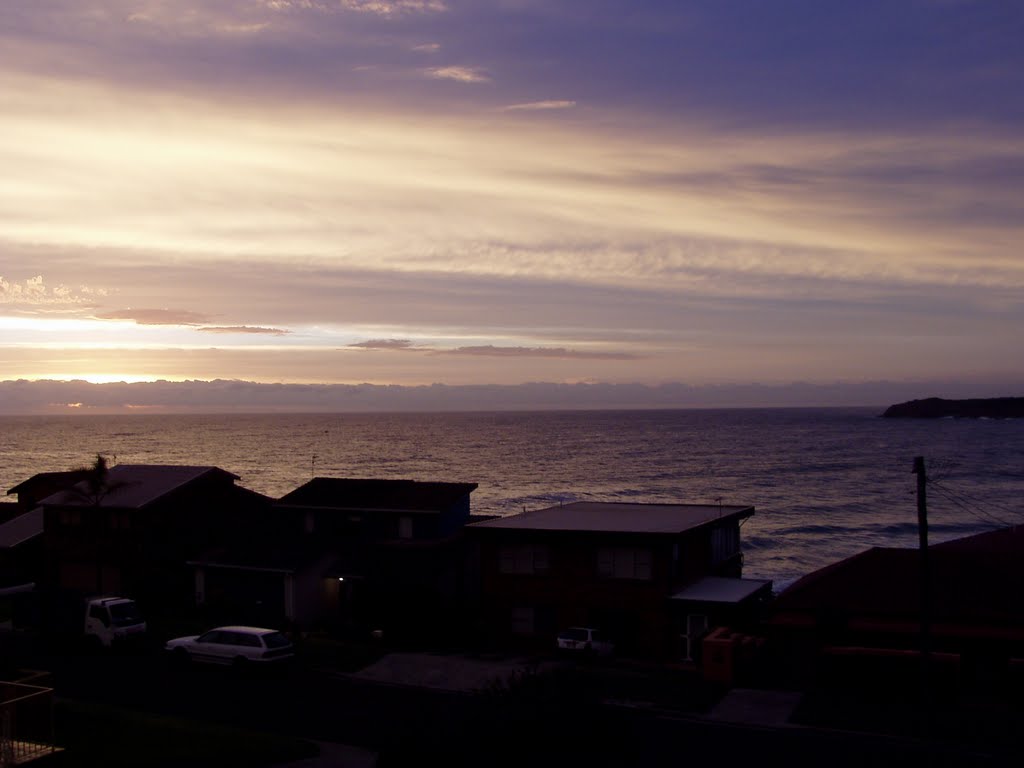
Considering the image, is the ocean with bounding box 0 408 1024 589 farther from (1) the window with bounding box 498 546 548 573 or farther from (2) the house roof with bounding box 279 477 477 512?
(1) the window with bounding box 498 546 548 573

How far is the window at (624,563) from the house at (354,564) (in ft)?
20.7

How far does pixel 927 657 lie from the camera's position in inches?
1124

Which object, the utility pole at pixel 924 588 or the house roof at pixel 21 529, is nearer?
the utility pole at pixel 924 588

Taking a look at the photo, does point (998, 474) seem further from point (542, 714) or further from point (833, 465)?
point (542, 714)

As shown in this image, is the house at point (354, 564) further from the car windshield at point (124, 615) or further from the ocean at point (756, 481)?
the ocean at point (756, 481)

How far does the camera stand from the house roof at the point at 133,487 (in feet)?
151

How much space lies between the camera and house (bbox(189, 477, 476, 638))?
39.8 meters

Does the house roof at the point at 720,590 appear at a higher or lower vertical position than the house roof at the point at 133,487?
lower

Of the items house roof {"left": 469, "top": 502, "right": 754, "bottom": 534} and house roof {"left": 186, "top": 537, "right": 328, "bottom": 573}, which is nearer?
house roof {"left": 469, "top": 502, "right": 754, "bottom": 534}

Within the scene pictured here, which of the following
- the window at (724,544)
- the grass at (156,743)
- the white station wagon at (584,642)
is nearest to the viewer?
the grass at (156,743)

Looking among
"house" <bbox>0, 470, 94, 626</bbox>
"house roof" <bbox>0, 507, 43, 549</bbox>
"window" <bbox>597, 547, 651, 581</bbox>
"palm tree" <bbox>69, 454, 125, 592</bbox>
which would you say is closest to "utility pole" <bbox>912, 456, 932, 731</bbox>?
"window" <bbox>597, 547, 651, 581</bbox>

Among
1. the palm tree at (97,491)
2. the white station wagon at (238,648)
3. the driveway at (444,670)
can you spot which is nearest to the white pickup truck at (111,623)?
the white station wagon at (238,648)

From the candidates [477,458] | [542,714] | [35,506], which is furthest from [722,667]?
[477,458]

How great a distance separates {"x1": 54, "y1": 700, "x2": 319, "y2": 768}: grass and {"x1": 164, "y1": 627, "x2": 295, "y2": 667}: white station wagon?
5.95 metres
